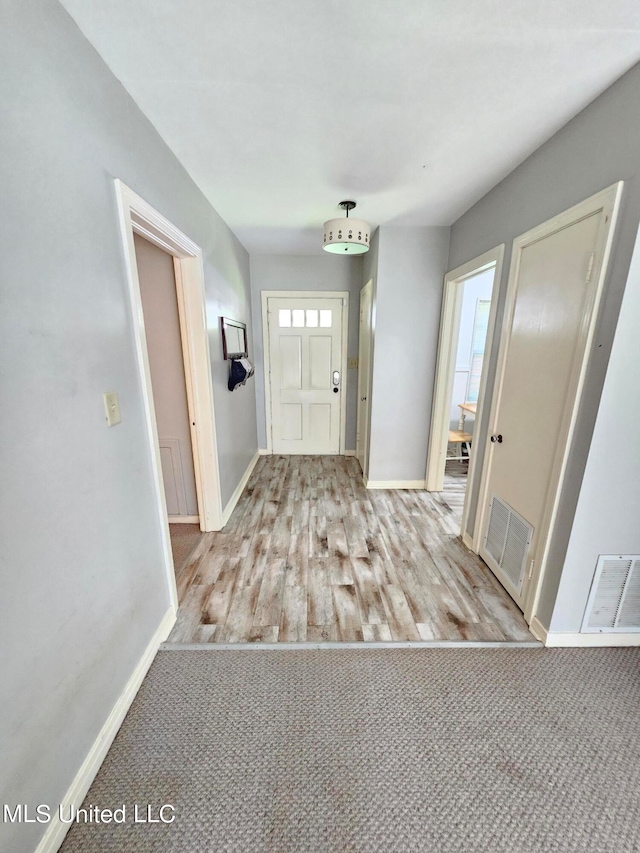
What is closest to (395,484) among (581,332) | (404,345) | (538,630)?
(404,345)

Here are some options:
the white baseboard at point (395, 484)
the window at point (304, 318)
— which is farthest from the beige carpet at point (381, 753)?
the window at point (304, 318)

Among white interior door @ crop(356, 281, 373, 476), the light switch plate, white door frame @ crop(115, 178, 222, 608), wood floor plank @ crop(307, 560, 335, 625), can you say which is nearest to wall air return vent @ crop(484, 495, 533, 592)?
wood floor plank @ crop(307, 560, 335, 625)

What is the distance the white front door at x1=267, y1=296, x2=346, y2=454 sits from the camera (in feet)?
13.1

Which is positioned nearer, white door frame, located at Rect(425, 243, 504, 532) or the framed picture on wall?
white door frame, located at Rect(425, 243, 504, 532)

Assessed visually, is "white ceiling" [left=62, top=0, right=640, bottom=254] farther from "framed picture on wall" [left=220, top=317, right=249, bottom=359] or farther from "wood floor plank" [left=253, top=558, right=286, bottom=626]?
"wood floor plank" [left=253, top=558, right=286, bottom=626]

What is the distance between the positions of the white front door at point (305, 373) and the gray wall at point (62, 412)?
102 inches

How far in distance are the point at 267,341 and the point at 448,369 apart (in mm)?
2202

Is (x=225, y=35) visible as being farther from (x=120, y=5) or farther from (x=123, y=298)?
(x=123, y=298)

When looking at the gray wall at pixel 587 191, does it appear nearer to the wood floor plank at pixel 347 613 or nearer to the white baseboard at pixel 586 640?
the white baseboard at pixel 586 640

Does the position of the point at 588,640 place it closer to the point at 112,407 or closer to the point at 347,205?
the point at 112,407

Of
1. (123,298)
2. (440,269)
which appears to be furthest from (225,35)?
(440,269)

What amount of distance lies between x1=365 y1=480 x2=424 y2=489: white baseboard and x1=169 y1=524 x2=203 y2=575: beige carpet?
1.71 meters

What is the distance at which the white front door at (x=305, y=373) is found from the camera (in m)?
3.99

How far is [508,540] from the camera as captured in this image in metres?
1.93
